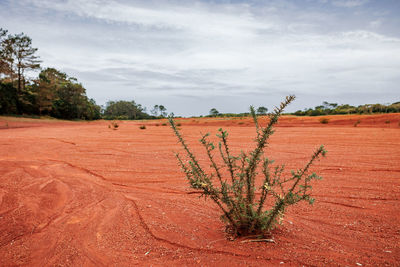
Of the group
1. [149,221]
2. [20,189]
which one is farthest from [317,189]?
[20,189]

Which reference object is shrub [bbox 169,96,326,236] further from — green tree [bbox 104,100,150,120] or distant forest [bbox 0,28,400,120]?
green tree [bbox 104,100,150,120]

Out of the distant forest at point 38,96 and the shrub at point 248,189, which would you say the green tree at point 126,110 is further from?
the shrub at point 248,189

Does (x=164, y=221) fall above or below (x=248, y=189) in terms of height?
below

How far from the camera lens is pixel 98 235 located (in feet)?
7.99

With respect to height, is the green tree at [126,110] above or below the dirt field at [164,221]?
above

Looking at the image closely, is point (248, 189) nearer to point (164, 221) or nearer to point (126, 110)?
point (164, 221)

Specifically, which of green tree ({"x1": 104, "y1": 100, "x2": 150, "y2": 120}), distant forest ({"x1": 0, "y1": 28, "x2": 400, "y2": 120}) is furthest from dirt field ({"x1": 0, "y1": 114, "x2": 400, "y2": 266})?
green tree ({"x1": 104, "y1": 100, "x2": 150, "y2": 120})

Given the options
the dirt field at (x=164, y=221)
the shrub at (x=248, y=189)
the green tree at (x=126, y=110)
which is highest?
the green tree at (x=126, y=110)

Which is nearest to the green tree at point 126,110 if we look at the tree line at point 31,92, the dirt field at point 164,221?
the tree line at point 31,92

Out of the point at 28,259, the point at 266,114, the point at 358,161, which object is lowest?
the point at 28,259

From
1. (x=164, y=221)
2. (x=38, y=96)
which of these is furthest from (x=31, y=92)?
(x=164, y=221)

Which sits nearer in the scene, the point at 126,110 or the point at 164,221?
the point at 164,221

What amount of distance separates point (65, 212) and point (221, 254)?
2068mm

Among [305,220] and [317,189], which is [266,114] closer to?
[305,220]
